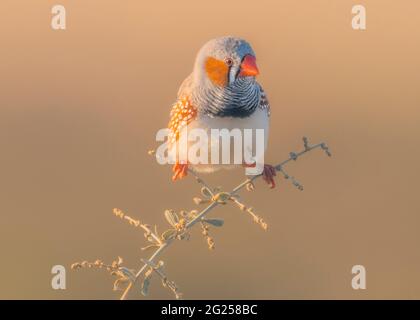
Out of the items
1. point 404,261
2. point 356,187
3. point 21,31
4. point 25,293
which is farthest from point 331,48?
point 25,293

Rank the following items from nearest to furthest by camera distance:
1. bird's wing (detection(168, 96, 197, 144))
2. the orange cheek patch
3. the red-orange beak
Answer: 1. the red-orange beak
2. the orange cheek patch
3. bird's wing (detection(168, 96, 197, 144))

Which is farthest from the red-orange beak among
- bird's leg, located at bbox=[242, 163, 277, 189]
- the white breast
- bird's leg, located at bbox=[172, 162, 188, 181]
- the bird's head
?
bird's leg, located at bbox=[172, 162, 188, 181]

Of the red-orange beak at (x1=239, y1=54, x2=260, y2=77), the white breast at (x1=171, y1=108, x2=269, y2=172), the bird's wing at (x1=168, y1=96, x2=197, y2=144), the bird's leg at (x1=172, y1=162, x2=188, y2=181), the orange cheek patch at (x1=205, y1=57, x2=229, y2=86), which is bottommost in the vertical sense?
the bird's leg at (x1=172, y1=162, x2=188, y2=181)

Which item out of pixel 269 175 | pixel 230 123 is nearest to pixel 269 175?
pixel 269 175

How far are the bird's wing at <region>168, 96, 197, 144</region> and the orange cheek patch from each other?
0.51 feet

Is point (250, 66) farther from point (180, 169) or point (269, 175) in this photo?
point (180, 169)

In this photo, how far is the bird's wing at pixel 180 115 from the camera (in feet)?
11.4

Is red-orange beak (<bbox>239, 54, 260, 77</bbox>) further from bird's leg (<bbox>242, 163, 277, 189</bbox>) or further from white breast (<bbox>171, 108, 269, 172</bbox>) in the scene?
bird's leg (<bbox>242, 163, 277, 189</bbox>)

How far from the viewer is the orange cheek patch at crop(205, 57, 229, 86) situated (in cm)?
330

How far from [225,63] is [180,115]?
0.33m

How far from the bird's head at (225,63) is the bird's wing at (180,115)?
11 cm

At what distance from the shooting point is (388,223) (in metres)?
7.12

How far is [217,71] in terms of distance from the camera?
3336mm

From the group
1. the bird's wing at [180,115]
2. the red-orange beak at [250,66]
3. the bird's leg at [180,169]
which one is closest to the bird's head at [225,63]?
the red-orange beak at [250,66]
